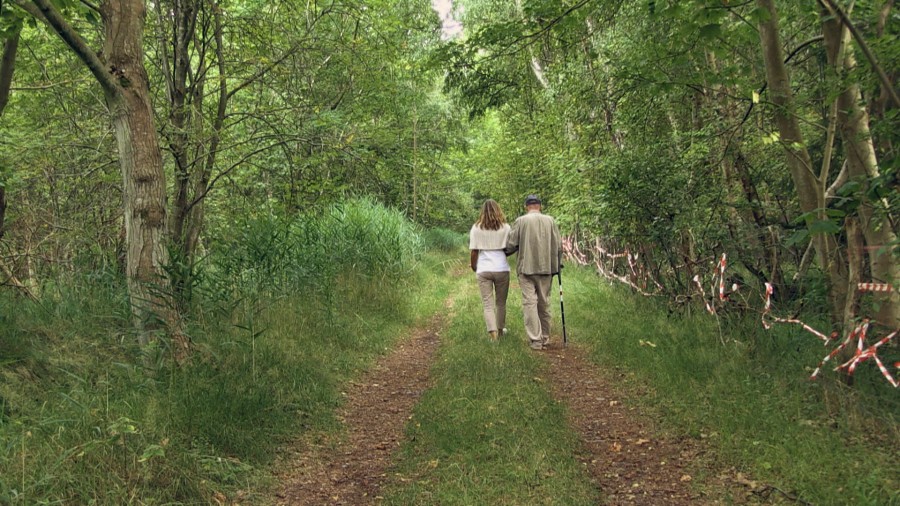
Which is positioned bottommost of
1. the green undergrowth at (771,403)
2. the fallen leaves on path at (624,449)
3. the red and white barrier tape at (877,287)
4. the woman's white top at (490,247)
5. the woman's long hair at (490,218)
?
the fallen leaves on path at (624,449)

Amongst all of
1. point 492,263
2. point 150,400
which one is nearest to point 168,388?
point 150,400

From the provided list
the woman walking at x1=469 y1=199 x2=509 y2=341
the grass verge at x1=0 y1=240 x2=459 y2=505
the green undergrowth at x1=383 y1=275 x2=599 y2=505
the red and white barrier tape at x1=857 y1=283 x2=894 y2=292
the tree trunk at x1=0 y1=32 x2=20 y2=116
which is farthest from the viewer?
the woman walking at x1=469 y1=199 x2=509 y2=341

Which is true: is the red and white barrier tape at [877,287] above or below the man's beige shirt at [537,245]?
below

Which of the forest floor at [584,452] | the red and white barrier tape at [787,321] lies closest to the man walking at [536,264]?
the forest floor at [584,452]

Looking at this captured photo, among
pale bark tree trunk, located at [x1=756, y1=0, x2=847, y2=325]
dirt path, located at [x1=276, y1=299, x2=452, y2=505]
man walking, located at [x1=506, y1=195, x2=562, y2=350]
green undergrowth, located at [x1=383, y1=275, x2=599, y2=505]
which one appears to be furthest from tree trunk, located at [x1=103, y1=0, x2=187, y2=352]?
pale bark tree trunk, located at [x1=756, y1=0, x2=847, y2=325]

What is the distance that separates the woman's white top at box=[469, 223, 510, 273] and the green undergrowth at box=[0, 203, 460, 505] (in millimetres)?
1746

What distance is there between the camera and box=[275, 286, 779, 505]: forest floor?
323 centimetres

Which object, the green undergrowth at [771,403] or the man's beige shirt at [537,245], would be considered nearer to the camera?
the green undergrowth at [771,403]

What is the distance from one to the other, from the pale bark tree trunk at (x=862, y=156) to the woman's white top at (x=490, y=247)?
3896 mm

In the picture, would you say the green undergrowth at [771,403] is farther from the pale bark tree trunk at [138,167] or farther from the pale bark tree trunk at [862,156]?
Answer: the pale bark tree trunk at [138,167]

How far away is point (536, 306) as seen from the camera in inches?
262

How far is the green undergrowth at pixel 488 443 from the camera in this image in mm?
3191

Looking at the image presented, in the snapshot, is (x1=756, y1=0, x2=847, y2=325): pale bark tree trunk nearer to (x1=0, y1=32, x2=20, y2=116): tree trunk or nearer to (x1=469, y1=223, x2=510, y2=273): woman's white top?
(x1=469, y1=223, x2=510, y2=273): woman's white top

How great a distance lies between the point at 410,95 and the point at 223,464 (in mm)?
→ 11988
